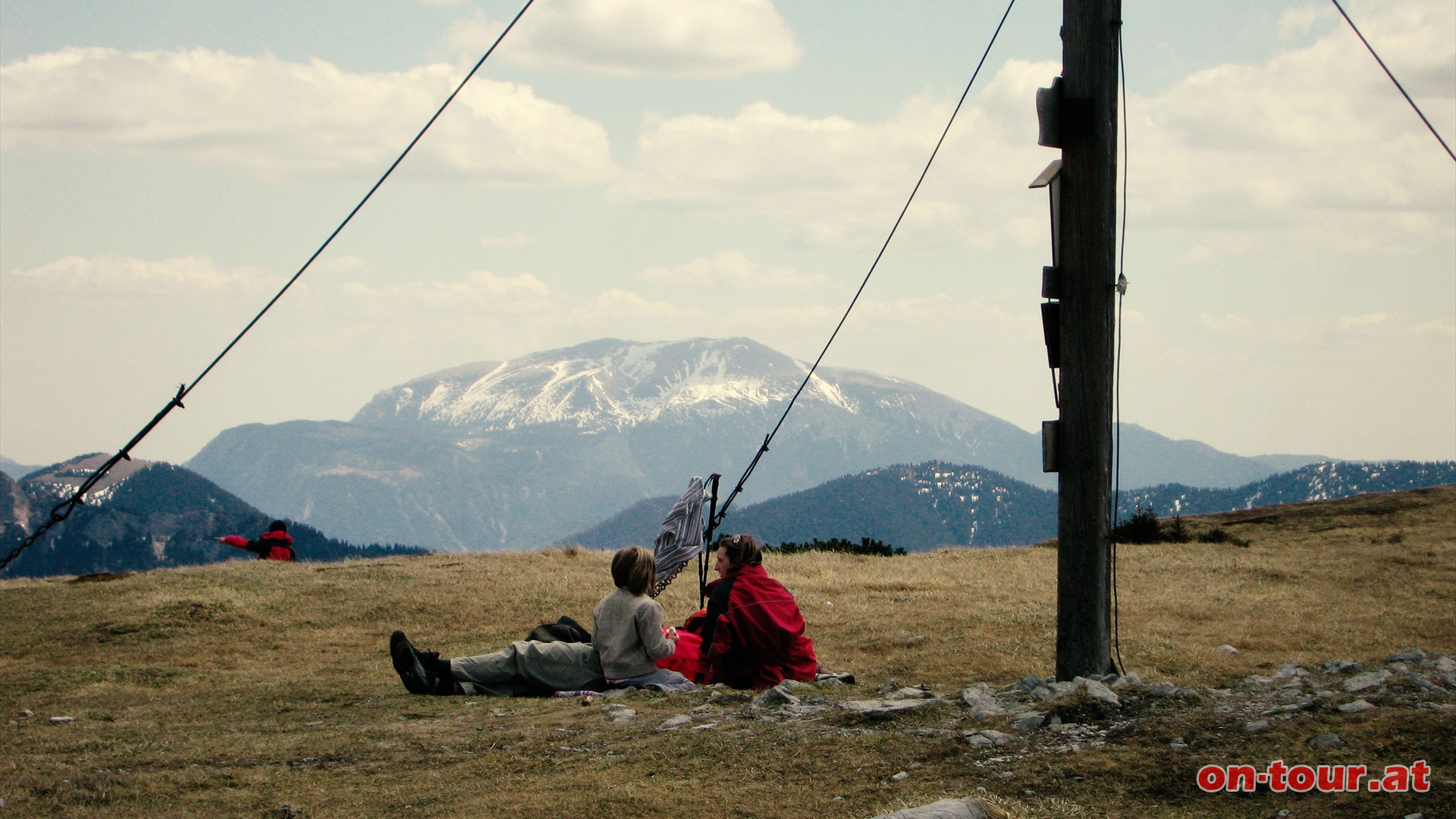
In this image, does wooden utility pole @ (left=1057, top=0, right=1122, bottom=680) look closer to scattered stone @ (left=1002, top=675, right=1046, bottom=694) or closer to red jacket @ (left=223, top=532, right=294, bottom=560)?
scattered stone @ (left=1002, top=675, right=1046, bottom=694)

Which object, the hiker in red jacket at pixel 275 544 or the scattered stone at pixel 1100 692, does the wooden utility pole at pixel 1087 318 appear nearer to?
the scattered stone at pixel 1100 692

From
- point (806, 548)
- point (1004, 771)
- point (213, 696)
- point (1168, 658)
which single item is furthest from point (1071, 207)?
point (806, 548)

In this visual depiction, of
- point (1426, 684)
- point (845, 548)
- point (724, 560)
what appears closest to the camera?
point (1426, 684)

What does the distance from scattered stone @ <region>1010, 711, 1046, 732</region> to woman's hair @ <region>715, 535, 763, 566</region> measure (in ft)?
11.2

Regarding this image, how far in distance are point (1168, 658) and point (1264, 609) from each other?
425cm

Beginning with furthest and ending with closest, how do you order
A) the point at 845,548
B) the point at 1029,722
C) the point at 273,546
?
the point at 845,548
the point at 273,546
the point at 1029,722

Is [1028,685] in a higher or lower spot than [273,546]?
lower

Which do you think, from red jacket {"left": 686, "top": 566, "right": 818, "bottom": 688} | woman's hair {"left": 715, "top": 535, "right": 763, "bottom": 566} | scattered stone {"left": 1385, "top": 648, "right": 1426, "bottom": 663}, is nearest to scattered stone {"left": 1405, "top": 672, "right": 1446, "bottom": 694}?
scattered stone {"left": 1385, "top": 648, "right": 1426, "bottom": 663}

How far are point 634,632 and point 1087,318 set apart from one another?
4.40 m

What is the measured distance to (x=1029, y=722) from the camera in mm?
6824

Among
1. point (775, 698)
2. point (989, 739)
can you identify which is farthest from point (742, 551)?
point (989, 739)

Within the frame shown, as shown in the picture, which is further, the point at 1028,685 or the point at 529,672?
the point at 529,672

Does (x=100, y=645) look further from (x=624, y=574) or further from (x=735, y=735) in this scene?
(x=735, y=735)

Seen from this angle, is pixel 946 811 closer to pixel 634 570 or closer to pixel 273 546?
pixel 634 570
